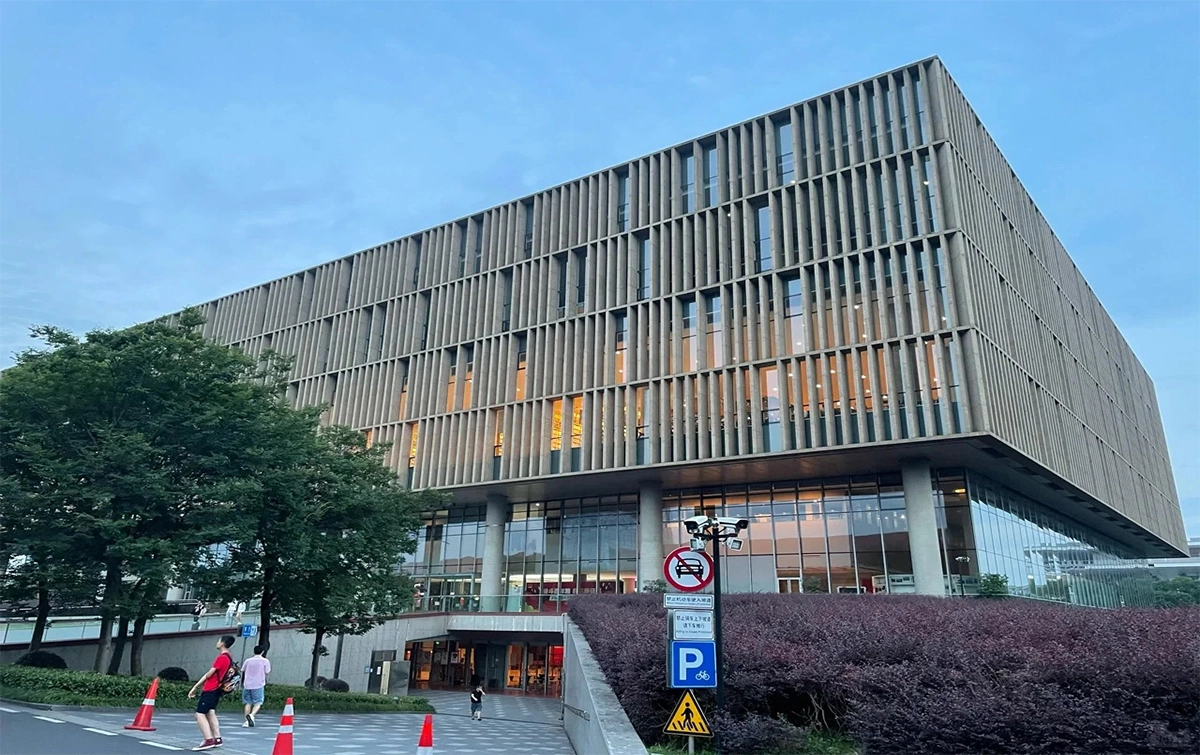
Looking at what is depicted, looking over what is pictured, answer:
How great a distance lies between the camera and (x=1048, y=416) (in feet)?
123

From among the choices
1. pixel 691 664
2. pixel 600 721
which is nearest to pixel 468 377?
pixel 600 721

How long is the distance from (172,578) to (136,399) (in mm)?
5179

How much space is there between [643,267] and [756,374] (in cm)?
956

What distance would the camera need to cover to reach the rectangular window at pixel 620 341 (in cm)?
3901

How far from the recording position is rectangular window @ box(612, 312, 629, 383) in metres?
39.0

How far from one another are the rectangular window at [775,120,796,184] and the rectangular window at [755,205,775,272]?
175cm

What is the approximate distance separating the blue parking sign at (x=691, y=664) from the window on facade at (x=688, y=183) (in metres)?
32.9

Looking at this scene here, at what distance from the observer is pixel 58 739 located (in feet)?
39.4

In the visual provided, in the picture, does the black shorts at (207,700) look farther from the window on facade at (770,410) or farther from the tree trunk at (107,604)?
the window on facade at (770,410)

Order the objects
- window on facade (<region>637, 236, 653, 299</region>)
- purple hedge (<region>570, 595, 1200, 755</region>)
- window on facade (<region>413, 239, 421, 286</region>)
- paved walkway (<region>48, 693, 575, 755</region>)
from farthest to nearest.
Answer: window on facade (<region>413, 239, 421, 286</region>) → window on facade (<region>637, 236, 653, 299</region>) → paved walkway (<region>48, 693, 575, 755</region>) → purple hedge (<region>570, 595, 1200, 755</region>)

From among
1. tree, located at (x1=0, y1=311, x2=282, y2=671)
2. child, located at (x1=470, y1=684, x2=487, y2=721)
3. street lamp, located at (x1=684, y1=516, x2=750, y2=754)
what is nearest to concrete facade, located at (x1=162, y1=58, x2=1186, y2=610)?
child, located at (x1=470, y1=684, x2=487, y2=721)

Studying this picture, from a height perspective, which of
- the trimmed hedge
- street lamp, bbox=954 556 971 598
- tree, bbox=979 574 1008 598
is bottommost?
the trimmed hedge

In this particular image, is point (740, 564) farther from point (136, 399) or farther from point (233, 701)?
point (136, 399)

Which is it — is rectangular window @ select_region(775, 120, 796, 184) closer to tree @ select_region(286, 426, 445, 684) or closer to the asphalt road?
tree @ select_region(286, 426, 445, 684)
